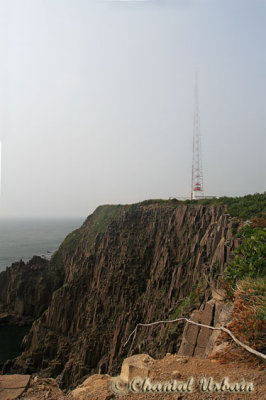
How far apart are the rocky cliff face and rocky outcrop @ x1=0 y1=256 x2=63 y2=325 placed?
9926mm

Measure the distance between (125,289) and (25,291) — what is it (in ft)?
78.2

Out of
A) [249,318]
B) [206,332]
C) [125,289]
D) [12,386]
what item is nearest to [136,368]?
[249,318]

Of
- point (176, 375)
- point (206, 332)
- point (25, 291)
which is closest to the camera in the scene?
point (176, 375)

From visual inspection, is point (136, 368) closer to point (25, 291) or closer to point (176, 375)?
point (176, 375)

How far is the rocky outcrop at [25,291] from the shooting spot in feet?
125

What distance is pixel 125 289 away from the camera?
25.5 metres

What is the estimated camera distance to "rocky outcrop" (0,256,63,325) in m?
38.0

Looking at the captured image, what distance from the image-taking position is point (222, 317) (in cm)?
609

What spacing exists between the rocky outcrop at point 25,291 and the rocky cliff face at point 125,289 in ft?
32.6

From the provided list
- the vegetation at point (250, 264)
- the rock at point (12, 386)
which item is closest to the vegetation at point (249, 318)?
the vegetation at point (250, 264)

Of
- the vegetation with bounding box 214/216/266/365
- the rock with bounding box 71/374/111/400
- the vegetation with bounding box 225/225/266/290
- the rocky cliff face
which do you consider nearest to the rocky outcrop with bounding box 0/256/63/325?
the rocky cliff face

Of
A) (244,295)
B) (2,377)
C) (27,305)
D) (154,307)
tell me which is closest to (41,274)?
(27,305)

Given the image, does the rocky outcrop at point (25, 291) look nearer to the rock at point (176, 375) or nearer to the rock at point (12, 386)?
the rock at point (12, 386)

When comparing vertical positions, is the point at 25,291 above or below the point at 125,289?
below
